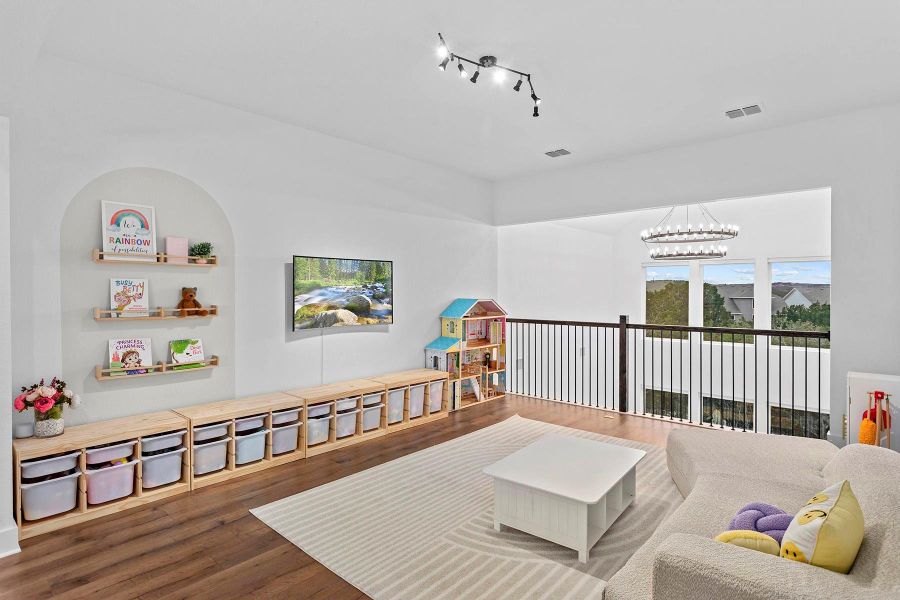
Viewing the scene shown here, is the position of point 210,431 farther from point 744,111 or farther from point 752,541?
point 744,111

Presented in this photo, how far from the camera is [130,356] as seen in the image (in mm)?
3373

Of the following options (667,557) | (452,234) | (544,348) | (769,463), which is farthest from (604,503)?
(544,348)

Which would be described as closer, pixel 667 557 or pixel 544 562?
pixel 667 557

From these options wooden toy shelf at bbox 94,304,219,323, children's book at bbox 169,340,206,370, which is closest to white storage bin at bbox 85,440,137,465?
children's book at bbox 169,340,206,370

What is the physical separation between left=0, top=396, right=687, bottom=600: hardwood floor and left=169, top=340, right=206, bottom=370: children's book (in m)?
0.93

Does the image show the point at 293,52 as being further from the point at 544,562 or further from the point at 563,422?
the point at 563,422

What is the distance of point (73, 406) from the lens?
10.1ft

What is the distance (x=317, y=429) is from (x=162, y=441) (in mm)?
1204

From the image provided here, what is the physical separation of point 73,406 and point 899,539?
4.16 m

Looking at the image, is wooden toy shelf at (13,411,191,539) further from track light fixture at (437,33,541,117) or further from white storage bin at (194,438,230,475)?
track light fixture at (437,33,541,117)

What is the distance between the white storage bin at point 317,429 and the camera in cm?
404

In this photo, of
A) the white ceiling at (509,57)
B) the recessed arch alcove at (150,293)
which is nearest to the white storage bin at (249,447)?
the recessed arch alcove at (150,293)

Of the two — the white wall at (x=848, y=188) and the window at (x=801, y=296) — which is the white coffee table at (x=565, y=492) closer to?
the white wall at (x=848, y=188)

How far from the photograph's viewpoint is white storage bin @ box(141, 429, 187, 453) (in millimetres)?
3172
